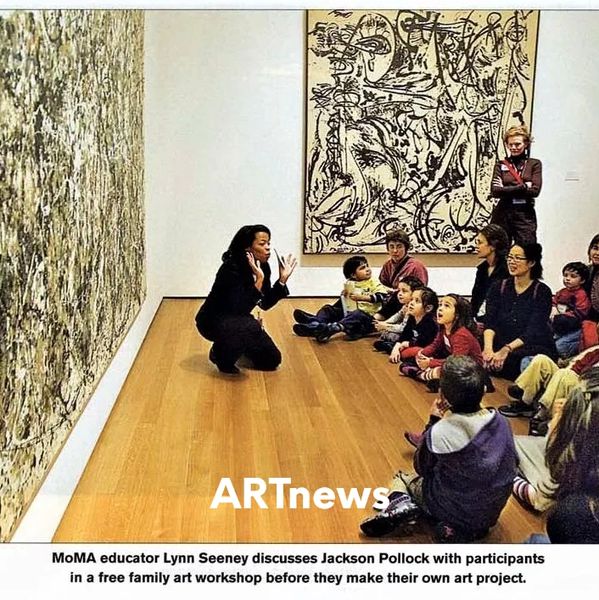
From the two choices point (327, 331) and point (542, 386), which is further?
point (327, 331)

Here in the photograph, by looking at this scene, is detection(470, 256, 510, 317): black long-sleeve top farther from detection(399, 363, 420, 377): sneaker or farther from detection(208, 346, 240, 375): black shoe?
detection(208, 346, 240, 375): black shoe

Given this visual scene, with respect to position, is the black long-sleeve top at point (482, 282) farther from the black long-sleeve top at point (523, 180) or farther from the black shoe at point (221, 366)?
the black shoe at point (221, 366)

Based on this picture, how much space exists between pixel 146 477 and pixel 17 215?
0.46 metres

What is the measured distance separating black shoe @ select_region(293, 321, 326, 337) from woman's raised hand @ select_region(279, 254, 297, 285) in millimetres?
78

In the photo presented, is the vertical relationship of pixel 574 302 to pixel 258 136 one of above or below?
below

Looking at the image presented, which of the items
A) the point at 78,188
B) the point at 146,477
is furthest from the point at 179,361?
the point at 78,188

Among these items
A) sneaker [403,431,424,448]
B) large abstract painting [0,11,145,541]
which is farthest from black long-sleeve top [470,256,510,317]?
large abstract painting [0,11,145,541]

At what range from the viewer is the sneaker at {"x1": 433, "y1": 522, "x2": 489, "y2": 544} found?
133 centimetres

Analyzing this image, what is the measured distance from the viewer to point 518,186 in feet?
4.58

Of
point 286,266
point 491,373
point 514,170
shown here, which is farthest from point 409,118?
point 491,373

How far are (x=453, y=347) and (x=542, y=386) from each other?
0.15 m

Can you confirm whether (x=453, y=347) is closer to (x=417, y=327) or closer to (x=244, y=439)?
(x=417, y=327)

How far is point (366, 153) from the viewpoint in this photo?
142 cm
